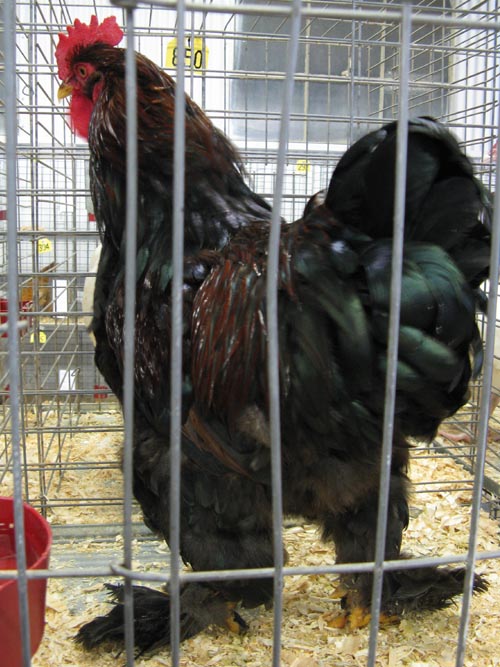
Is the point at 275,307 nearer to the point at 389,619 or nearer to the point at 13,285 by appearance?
the point at 13,285

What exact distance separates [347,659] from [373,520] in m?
0.40

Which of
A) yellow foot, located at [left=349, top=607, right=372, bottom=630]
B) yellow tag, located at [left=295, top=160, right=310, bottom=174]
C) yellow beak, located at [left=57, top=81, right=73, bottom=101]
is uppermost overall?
yellow tag, located at [left=295, top=160, right=310, bottom=174]

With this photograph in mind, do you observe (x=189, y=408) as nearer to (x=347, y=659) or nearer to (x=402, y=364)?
(x=402, y=364)

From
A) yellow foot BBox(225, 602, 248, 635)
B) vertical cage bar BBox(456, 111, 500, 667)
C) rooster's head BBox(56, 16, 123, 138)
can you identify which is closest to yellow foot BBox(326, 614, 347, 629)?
yellow foot BBox(225, 602, 248, 635)

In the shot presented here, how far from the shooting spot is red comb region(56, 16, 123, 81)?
1870 mm

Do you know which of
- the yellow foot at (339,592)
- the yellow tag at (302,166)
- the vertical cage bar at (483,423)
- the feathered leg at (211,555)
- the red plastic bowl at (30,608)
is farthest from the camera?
the yellow tag at (302,166)

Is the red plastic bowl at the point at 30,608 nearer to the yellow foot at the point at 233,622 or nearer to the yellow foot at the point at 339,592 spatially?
the yellow foot at the point at 233,622

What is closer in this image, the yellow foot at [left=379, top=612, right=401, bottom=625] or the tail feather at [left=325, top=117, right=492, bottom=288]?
the tail feather at [left=325, top=117, right=492, bottom=288]

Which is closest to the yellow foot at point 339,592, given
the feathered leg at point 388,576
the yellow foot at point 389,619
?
the feathered leg at point 388,576

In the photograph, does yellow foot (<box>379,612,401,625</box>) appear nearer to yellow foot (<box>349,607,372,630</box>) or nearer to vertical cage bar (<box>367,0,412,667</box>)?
yellow foot (<box>349,607,372,630</box>)

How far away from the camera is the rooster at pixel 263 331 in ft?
3.83

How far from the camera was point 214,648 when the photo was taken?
1.66 m

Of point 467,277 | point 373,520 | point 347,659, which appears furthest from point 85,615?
point 467,277

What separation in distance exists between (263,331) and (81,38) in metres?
1.31
